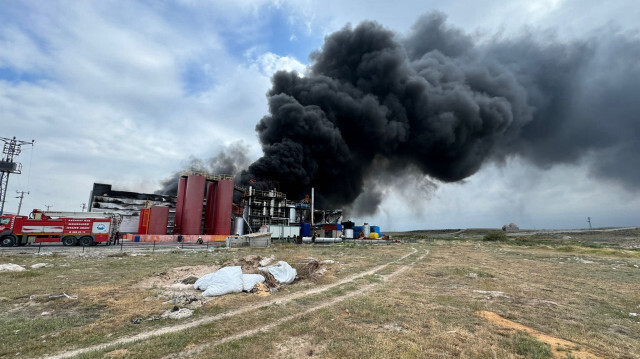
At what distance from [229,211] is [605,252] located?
185 ft

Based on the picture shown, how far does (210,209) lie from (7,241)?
3154 centimetres

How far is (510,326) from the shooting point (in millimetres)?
8273

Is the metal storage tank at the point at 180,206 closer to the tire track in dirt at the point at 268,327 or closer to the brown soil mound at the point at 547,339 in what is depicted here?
the tire track in dirt at the point at 268,327

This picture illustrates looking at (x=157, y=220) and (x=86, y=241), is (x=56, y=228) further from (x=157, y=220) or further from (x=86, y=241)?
(x=157, y=220)

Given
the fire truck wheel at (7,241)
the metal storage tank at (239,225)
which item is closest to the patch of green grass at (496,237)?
the metal storage tank at (239,225)

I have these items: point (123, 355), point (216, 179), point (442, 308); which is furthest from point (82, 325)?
point (216, 179)

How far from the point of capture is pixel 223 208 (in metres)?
55.9

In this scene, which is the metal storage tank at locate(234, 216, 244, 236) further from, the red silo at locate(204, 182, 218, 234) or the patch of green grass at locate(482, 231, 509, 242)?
the patch of green grass at locate(482, 231, 509, 242)

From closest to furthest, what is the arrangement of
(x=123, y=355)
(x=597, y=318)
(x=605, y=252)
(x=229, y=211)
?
1. (x=123, y=355)
2. (x=597, y=318)
3. (x=605, y=252)
4. (x=229, y=211)

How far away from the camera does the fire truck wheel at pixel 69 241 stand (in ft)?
109

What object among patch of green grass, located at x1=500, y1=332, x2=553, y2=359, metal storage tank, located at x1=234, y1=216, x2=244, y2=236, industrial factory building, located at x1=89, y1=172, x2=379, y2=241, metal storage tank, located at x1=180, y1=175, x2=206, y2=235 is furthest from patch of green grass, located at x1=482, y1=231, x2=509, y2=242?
patch of green grass, located at x1=500, y1=332, x2=553, y2=359

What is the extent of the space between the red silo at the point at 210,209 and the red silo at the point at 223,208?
2.12m

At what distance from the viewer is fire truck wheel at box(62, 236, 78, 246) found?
33.3 meters

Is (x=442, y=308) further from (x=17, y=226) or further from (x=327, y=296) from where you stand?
(x=17, y=226)
